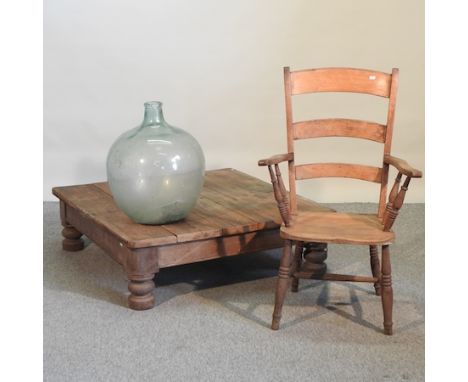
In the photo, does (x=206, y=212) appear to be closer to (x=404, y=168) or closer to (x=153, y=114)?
(x=153, y=114)

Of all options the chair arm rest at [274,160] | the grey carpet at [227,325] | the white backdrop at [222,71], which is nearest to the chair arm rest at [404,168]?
the chair arm rest at [274,160]

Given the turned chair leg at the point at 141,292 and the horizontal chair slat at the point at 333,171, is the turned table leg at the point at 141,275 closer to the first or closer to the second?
the turned chair leg at the point at 141,292

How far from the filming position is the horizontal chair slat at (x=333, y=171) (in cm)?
347

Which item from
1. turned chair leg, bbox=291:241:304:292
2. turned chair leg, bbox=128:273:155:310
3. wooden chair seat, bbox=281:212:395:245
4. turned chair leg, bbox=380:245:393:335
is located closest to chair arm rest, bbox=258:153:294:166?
wooden chair seat, bbox=281:212:395:245

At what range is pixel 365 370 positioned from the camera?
9.25 ft

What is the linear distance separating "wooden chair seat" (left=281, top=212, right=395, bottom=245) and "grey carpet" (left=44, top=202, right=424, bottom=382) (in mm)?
396

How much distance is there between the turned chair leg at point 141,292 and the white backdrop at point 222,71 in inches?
82.5

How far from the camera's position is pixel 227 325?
3.23 metres

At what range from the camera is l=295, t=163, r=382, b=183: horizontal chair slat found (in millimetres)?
3475

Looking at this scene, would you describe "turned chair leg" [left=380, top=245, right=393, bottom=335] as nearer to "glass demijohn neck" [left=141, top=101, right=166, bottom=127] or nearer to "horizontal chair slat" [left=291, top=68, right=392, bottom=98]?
"horizontal chair slat" [left=291, top=68, right=392, bottom=98]

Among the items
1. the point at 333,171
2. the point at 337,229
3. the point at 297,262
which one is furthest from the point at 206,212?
the point at 337,229
